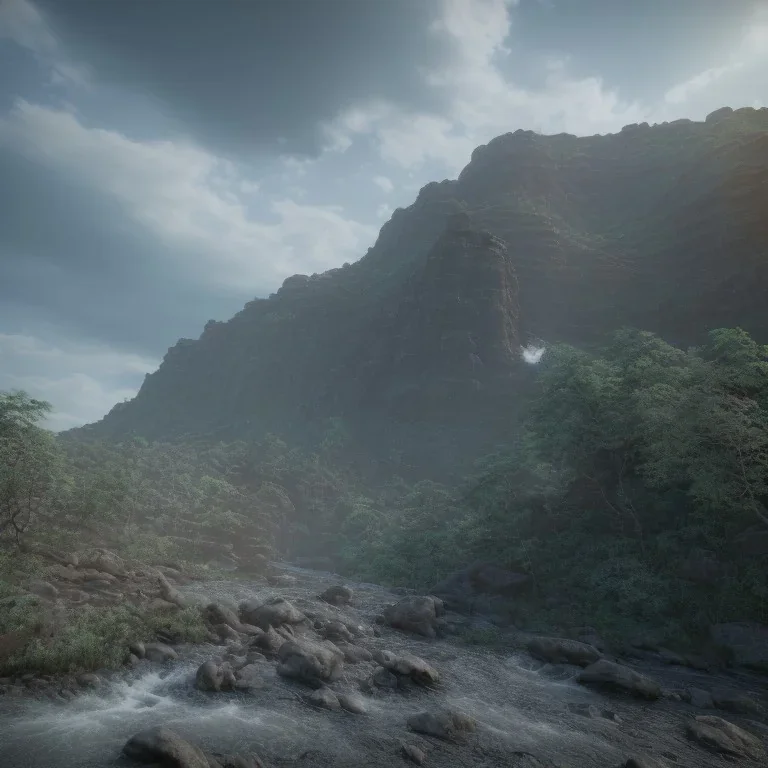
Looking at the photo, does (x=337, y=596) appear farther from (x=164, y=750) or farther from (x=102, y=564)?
(x=164, y=750)

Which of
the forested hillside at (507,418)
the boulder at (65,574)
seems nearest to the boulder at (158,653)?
the forested hillside at (507,418)

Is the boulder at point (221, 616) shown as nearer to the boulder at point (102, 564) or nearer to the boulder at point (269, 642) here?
the boulder at point (269, 642)

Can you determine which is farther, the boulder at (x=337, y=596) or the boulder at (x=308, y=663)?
the boulder at (x=337, y=596)

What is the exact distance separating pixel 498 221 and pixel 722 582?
122 m

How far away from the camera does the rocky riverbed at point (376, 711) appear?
13.1 meters

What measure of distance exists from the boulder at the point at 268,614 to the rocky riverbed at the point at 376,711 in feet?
0.38

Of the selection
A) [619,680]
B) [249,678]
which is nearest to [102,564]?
[249,678]

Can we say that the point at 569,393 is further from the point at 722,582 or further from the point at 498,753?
the point at 498,753

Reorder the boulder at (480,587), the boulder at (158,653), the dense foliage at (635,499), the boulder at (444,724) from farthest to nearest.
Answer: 1. the boulder at (480,587)
2. the dense foliage at (635,499)
3. the boulder at (158,653)
4. the boulder at (444,724)

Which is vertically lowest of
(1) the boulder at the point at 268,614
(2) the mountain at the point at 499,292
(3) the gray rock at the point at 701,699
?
(3) the gray rock at the point at 701,699

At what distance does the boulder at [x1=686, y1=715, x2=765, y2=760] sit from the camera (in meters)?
15.9

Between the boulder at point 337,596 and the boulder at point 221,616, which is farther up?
the boulder at point 221,616

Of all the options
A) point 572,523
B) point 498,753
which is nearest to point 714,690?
point 498,753

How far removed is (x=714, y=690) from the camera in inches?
838
